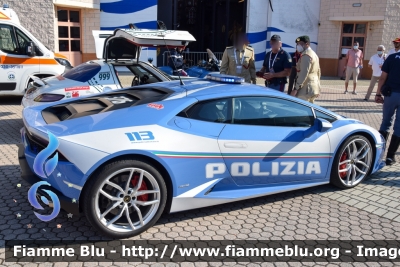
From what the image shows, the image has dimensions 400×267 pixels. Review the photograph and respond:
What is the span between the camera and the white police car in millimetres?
6500

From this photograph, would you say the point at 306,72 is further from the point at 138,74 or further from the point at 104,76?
the point at 104,76

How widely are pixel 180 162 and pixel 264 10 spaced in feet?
56.3

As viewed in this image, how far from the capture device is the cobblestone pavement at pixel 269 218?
3682mm

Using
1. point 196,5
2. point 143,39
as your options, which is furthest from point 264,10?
point 143,39

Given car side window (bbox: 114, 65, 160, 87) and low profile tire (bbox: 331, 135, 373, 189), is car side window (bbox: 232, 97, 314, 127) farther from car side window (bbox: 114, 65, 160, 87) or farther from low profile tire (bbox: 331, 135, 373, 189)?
car side window (bbox: 114, 65, 160, 87)

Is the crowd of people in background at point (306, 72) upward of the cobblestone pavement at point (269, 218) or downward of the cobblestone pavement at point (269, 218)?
upward

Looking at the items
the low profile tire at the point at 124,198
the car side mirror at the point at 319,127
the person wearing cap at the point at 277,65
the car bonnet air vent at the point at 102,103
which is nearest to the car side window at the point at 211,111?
the car bonnet air vent at the point at 102,103

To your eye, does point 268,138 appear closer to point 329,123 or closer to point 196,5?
point 329,123

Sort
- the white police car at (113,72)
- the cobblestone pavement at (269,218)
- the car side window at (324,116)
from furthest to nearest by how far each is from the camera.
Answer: the white police car at (113,72), the car side window at (324,116), the cobblestone pavement at (269,218)

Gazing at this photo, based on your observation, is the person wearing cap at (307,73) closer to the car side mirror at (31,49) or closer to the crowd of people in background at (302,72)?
the crowd of people in background at (302,72)

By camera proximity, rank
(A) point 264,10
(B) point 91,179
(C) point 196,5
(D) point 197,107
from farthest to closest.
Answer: (C) point 196,5 → (A) point 264,10 → (D) point 197,107 → (B) point 91,179

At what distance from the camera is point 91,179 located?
3312 millimetres

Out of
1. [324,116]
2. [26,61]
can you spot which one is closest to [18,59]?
[26,61]

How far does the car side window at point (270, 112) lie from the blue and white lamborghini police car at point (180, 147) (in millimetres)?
12
